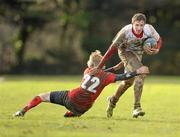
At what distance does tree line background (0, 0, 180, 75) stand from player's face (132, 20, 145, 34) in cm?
3709

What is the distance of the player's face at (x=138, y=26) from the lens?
14367 millimetres

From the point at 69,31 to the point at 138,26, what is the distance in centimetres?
4220

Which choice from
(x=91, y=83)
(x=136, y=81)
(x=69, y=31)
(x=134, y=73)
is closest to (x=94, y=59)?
(x=91, y=83)

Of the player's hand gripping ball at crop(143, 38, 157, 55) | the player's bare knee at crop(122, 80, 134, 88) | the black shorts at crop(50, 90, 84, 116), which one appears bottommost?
the black shorts at crop(50, 90, 84, 116)

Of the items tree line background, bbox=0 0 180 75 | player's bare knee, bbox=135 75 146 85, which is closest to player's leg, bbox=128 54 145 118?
player's bare knee, bbox=135 75 146 85

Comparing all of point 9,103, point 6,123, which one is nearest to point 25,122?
point 6,123

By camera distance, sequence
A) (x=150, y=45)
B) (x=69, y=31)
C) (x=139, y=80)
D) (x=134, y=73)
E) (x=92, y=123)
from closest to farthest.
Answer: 1. (x=92, y=123)
2. (x=134, y=73)
3. (x=150, y=45)
4. (x=139, y=80)
5. (x=69, y=31)

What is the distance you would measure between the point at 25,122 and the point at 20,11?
39.8 metres

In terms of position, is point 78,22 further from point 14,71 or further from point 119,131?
point 119,131

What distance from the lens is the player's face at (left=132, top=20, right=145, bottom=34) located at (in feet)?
47.1

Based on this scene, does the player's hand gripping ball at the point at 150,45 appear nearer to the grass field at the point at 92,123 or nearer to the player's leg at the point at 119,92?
the player's leg at the point at 119,92

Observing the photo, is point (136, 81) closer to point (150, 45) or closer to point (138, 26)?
point (150, 45)

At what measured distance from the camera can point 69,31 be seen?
56.5m

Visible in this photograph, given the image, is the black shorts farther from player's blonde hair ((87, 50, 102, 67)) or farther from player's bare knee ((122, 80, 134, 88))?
player's bare knee ((122, 80, 134, 88))
